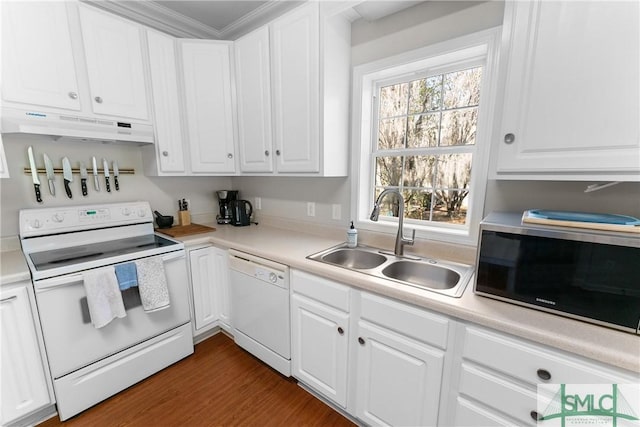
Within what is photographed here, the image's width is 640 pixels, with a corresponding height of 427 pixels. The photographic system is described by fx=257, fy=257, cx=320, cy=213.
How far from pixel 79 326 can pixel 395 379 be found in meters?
1.73

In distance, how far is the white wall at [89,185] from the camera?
1.65 metres

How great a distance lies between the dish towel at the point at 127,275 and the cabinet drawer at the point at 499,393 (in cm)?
181

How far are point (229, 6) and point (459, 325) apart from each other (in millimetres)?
2575

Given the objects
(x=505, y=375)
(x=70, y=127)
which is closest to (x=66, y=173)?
(x=70, y=127)

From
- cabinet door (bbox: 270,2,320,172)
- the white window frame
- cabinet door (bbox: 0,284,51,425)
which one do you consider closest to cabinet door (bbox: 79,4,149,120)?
cabinet door (bbox: 270,2,320,172)

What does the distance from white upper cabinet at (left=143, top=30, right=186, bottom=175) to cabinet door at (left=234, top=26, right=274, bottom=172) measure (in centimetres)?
48

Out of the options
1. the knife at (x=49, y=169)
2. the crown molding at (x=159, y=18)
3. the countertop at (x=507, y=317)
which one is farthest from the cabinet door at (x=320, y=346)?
the crown molding at (x=159, y=18)

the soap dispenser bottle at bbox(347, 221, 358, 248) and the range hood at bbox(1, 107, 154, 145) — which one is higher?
the range hood at bbox(1, 107, 154, 145)

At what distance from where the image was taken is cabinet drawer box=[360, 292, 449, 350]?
1.06 metres

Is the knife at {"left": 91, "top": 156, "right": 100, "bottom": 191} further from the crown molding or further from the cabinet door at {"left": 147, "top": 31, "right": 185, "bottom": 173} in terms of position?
the crown molding

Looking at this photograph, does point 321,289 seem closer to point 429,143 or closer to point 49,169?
point 429,143

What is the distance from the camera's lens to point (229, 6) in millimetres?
1980

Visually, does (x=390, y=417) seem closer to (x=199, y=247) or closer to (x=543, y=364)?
(x=543, y=364)

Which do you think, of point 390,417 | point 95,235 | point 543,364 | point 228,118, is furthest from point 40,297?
point 543,364
